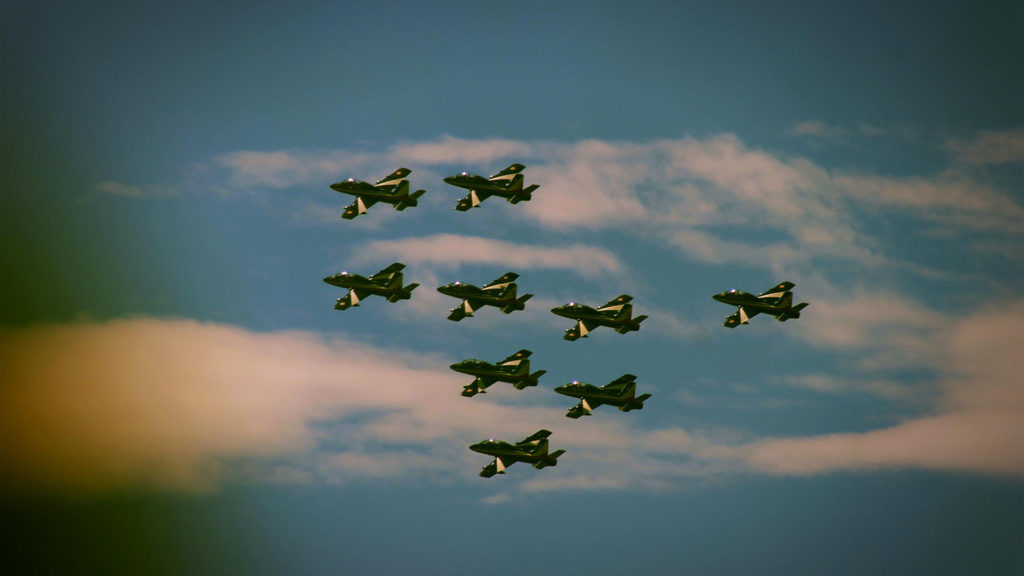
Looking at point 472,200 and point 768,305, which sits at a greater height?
point 472,200

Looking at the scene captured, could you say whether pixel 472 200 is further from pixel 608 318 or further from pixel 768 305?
pixel 768 305

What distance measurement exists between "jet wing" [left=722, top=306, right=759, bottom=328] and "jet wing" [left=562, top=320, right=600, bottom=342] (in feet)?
39.2

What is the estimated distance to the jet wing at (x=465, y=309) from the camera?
154125 millimetres

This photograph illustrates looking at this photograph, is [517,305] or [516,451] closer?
[517,305]

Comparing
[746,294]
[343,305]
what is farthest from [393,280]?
[746,294]

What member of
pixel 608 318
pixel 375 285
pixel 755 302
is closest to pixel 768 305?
pixel 755 302

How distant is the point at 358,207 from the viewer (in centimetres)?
15600

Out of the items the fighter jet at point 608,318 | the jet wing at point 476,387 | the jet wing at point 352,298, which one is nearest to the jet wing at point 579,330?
the fighter jet at point 608,318

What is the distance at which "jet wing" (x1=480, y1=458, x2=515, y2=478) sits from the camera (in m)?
157

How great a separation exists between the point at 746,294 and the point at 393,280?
30827 mm

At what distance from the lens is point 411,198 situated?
154 m

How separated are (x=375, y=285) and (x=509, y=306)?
11851 millimetres

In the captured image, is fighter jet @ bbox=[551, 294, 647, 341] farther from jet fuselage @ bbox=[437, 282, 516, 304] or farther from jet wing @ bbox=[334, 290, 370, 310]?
jet wing @ bbox=[334, 290, 370, 310]

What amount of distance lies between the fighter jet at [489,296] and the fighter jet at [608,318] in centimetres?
482
